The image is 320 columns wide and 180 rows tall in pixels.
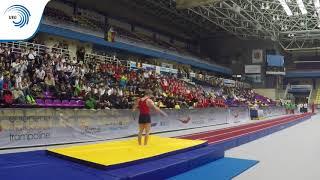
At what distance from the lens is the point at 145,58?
35438mm

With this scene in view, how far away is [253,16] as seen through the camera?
1550 inches

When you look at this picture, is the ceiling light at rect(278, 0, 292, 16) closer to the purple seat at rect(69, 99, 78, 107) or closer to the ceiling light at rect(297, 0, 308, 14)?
the ceiling light at rect(297, 0, 308, 14)

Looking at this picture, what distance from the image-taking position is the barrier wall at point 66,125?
10555 mm

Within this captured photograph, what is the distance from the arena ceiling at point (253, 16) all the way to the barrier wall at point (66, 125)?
18.5 metres

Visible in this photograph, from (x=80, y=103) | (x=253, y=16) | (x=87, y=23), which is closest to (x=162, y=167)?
(x=80, y=103)

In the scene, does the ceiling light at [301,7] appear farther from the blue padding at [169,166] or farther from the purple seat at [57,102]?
the blue padding at [169,166]

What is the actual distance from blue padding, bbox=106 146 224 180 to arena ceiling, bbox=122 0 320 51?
75.8 feet

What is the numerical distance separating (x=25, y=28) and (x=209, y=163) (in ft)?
17.8

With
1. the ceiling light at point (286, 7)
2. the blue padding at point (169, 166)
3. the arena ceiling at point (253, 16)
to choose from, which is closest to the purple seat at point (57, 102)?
the blue padding at point (169, 166)

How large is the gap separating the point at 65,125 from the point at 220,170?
18.6ft

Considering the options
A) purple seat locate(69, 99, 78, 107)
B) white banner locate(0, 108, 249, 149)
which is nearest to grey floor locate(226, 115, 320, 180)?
white banner locate(0, 108, 249, 149)

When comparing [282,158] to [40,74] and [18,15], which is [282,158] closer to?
[18,15]

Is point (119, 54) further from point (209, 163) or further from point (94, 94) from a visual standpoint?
point (209, 163)

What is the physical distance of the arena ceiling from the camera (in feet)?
116
